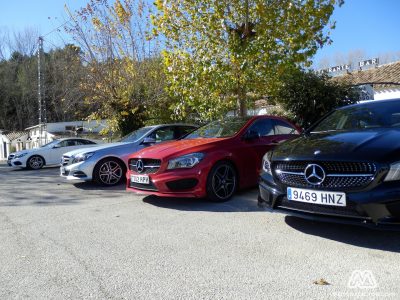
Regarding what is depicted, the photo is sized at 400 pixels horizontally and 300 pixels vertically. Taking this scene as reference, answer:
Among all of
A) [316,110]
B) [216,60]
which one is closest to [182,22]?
[216,60]

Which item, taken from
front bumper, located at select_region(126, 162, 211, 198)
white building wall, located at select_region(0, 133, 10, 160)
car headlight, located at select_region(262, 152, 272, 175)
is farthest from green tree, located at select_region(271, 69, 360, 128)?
white building wall, located at select_region(0, 133, 10, 160)

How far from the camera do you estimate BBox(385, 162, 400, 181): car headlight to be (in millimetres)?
3726

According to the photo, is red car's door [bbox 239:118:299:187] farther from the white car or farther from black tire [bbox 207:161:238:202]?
the white car

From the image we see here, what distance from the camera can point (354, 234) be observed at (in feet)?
14.8

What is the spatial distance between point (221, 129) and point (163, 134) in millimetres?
2434

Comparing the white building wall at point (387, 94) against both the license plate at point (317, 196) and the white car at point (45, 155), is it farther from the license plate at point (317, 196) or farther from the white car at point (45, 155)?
the license plate at point (317, 196)

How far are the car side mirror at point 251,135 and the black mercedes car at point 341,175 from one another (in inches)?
71.6

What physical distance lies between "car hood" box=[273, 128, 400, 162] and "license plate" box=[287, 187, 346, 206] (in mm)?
362

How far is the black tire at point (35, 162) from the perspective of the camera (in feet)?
55.9

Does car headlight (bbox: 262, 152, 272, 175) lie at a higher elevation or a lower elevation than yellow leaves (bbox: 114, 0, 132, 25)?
lower

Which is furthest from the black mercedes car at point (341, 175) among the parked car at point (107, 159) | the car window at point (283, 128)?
the parked car at point (107, 159)

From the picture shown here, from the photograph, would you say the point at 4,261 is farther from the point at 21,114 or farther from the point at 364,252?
the point at 21,114

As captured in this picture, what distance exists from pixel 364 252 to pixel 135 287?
7.37ft

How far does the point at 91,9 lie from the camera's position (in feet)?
55.1
